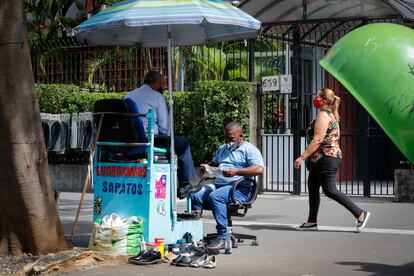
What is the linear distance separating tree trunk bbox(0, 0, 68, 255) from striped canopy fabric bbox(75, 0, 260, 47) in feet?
3.14

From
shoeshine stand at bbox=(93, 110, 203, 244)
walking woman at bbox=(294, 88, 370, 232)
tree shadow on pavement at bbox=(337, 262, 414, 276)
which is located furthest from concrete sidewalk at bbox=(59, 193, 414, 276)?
shoeshine stand at bbox=(93, 110, 203, 244)

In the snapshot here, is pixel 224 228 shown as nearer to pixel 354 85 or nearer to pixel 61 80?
pixel 354 85

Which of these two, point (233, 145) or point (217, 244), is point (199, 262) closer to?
point (217, 244)

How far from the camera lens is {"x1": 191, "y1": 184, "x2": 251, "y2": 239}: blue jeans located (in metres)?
9.22

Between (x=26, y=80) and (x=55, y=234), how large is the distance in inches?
61.1

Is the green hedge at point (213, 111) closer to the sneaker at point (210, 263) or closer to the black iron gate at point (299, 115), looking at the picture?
the black iron gate at point (299, 115)

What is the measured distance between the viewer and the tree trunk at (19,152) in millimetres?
8273

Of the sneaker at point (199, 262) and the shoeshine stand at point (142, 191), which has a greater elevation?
the shoeshine stand at point (142, 191)

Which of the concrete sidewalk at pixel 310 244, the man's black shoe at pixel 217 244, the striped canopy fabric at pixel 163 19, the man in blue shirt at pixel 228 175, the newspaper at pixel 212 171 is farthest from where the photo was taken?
the newspaper at pixel 212 171

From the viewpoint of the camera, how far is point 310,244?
9805 mm

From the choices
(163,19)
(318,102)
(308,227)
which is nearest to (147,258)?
(163,19)

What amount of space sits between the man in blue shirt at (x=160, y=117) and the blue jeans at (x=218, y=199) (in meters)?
0.22

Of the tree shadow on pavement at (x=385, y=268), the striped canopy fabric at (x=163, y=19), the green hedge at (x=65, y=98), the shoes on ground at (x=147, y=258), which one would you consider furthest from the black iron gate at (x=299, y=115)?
the shoes on ground at (x=147, y=258)

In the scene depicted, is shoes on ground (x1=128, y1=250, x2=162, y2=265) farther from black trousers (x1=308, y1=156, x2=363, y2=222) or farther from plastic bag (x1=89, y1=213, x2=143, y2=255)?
black trousers (x1=308, y1=156, x2=363, y2=222)
